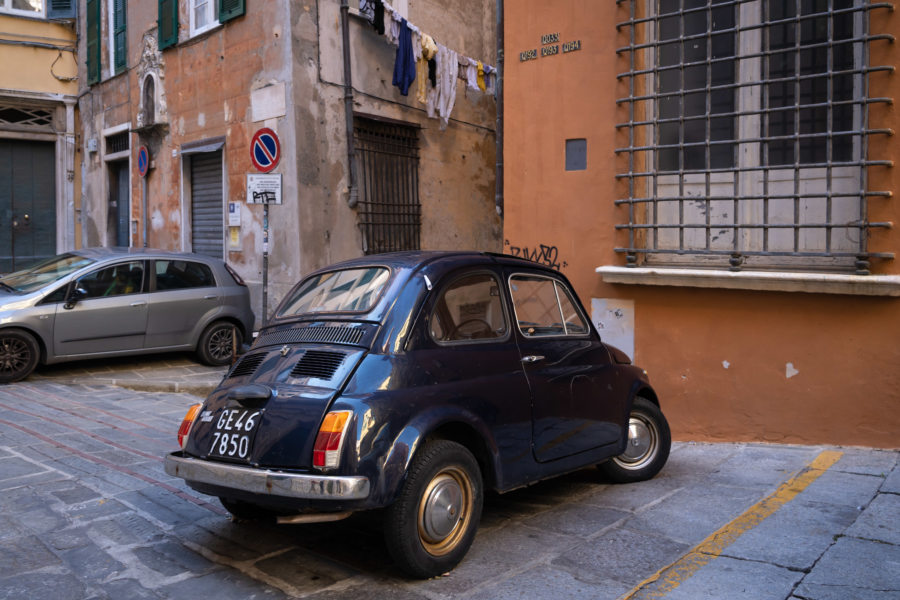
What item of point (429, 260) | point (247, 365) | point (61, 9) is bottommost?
point (247, 365)

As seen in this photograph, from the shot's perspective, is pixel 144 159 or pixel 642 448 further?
pixel 144 159

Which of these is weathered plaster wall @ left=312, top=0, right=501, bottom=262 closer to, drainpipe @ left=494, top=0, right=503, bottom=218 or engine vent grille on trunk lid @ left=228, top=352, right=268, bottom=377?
drainpipe @ left=494, top=0, right=503, bottom=218

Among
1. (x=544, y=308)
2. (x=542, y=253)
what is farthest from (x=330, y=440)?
(x=542, y=253)

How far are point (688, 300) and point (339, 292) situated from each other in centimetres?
403

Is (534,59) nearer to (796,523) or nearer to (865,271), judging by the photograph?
(865,271)

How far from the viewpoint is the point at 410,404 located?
3902mm

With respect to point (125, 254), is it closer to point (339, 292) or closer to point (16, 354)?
point (16, 354)

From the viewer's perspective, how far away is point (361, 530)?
15.3 ft

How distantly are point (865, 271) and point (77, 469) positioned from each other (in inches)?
252

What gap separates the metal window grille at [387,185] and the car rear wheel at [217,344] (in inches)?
114

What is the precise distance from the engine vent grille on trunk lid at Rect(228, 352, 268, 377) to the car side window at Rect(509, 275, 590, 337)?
1.59 meters

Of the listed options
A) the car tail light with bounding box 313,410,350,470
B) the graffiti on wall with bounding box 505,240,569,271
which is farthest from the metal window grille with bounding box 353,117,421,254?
the car tail light with bounding box 313,410,350,470

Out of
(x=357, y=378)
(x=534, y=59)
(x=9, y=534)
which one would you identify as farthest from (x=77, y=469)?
(x=534, y=59)

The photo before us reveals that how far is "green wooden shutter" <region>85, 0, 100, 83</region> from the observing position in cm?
1730
